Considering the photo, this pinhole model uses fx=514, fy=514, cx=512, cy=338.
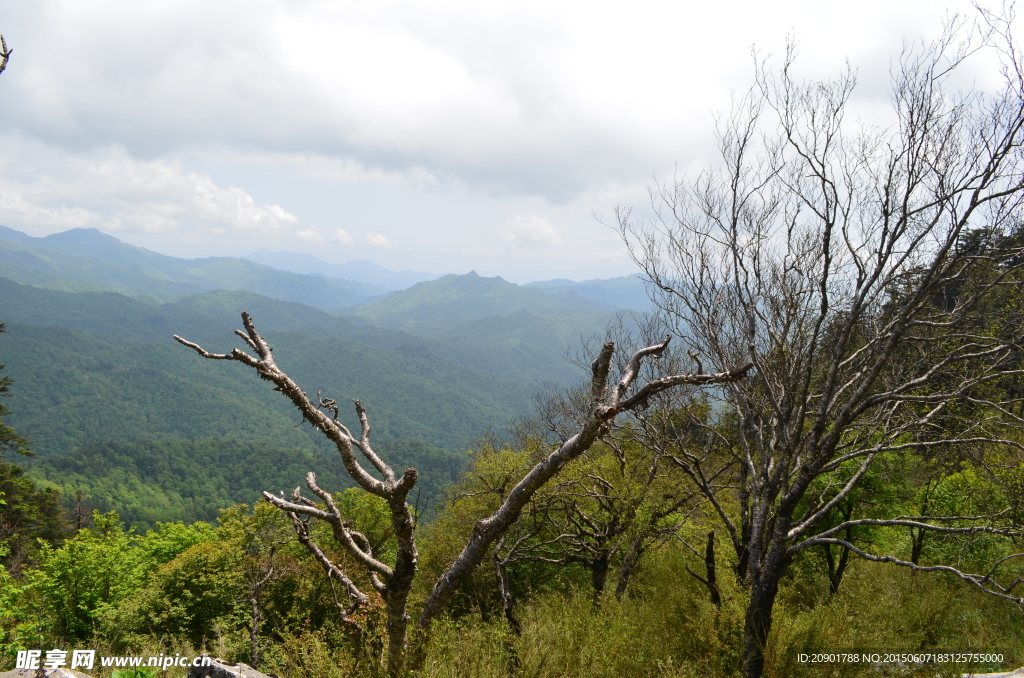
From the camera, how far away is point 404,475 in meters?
3.70

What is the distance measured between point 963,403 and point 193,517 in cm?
12553

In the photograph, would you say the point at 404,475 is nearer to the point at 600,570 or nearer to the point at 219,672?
the point at 219,672

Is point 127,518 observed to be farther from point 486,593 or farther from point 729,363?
point 729,363

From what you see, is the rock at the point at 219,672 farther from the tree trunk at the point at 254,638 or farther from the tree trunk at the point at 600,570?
the tree trunk at the point at 600,570

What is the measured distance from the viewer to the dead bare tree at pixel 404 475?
366 cm

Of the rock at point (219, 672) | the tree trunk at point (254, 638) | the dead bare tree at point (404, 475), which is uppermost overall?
the dead bare tree at point (404, 475)

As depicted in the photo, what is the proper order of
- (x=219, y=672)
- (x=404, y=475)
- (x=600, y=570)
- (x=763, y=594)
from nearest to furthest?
(x=404, y=475) → (x=219, y=672) → (x=763, y=594) → (x=600, y=570)

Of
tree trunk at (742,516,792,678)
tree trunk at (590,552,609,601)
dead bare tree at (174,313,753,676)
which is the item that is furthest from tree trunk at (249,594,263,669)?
tree trunk at (742,516,792,678)

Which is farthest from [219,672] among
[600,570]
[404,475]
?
[600,570]

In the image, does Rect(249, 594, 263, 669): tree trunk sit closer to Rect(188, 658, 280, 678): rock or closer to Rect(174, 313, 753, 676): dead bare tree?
Rect(188, 658, 280, 678): rock

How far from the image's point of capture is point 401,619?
4.62 m

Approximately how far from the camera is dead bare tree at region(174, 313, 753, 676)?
12.0 ft

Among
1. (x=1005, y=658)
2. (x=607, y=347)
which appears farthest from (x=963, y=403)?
(x=607, y=347)

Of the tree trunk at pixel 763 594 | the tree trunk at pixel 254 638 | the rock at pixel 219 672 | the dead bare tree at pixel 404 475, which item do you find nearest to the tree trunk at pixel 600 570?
the tree trunk at pixel 763 594
